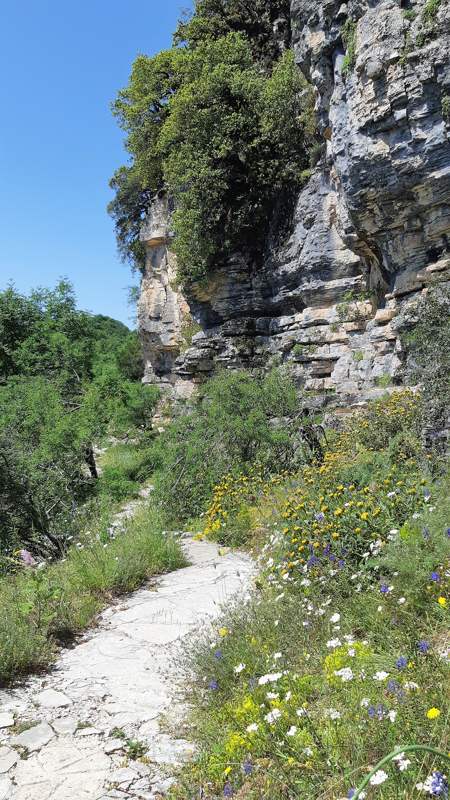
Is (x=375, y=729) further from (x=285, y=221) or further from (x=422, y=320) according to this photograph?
(x=285, y=221)

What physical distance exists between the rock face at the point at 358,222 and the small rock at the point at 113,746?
9357mm

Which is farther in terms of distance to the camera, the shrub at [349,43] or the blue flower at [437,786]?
the shrub at [349,43]

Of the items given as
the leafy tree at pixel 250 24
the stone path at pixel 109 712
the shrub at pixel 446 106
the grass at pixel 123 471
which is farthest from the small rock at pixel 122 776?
the leafy tree at pixel 250 24

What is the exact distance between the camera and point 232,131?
52.7ft

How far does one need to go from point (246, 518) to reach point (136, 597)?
1959 mm

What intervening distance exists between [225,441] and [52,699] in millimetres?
5889

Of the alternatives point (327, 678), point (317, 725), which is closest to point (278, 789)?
point (317, 725)

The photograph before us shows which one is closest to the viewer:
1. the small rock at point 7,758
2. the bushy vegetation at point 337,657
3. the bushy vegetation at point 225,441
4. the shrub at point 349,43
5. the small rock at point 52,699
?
the bushy vegetation at point 337,657

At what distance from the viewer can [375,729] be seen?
7.18 ft

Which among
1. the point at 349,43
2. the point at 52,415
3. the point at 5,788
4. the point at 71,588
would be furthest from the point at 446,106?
the point at 5,788

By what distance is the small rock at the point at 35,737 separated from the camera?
10.1ft

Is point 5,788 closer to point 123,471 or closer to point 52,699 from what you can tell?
point 52,699

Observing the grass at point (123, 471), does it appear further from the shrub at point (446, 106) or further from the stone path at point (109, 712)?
the shrub at point (446, 106)

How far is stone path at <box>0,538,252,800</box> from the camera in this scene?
273cm
